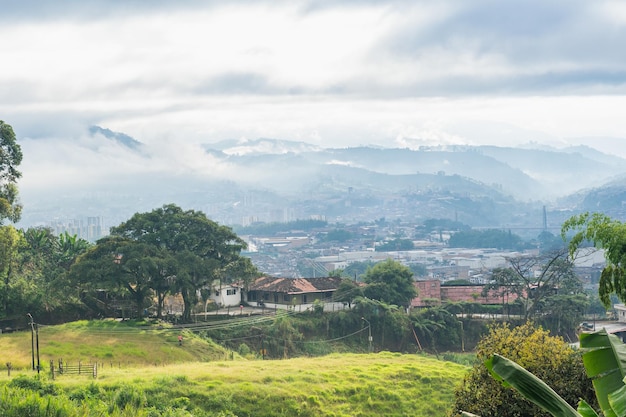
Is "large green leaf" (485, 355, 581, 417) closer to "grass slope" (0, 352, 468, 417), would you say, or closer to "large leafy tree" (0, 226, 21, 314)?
"grass slope" (0, 352, 468, 417)

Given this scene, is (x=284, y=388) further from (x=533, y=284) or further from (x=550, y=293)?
(x=533, y=284)

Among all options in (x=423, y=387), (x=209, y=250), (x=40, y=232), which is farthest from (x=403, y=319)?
(x=40, y=232)

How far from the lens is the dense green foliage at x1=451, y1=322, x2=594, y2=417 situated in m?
16.8

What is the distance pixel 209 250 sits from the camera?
1688 inches

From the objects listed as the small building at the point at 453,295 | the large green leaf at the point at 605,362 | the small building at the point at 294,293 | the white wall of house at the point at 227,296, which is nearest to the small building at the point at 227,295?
the white wall of house at the point at 227,296

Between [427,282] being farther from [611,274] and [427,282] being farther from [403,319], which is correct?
[611,274]

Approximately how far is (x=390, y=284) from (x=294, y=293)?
19.2 feet

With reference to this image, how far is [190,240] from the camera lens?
42.4 metres

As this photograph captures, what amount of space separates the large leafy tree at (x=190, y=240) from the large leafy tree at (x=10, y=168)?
5.73 meters

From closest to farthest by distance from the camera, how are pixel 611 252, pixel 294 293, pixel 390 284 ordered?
pixel 611 252
pixel 390 284
pixel 294 293

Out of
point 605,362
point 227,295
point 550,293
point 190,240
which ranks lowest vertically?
point 550,293

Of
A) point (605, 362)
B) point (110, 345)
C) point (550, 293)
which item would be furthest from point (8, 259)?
point (550, 293)

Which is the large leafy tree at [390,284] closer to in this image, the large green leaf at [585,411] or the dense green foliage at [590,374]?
the dense green foliage at [590,374]

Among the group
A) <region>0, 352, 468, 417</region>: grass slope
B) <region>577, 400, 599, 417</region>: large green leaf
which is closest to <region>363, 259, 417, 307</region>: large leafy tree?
<region>0, 352, 468, 417</region>: grass slope
